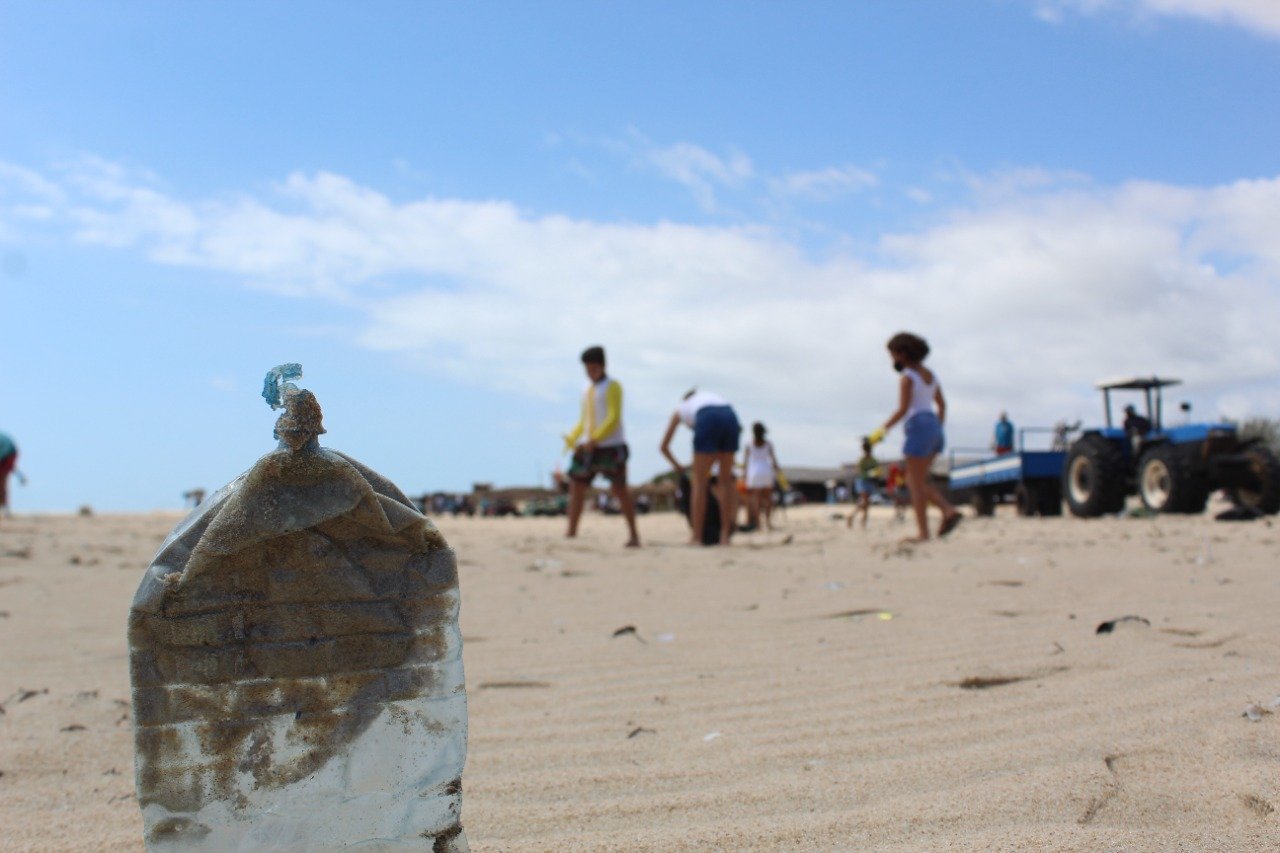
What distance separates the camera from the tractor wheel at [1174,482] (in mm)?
11164

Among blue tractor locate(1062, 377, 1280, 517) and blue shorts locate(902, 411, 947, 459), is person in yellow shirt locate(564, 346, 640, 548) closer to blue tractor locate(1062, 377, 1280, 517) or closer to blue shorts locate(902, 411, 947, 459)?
blue shorts locate(902, 411, 947, 459)

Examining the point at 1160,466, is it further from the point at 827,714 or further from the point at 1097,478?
the point at 827,714

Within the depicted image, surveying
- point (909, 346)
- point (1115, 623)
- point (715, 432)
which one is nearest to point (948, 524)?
point (909, 346)

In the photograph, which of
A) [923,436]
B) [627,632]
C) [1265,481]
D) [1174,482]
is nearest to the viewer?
[627,632]

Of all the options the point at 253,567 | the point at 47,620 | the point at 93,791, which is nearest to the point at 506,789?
the point at 93,791

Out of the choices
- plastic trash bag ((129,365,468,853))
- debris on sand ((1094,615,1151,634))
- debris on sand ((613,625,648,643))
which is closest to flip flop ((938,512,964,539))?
debris on sand ((1094,615,1151,634))

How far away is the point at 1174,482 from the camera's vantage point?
36.7 feet

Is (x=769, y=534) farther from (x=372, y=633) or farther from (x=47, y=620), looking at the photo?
(x=372, y=633)

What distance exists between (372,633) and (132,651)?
304 mm

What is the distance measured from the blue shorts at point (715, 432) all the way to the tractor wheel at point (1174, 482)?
5.52m

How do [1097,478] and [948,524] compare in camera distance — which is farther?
[1097,478]

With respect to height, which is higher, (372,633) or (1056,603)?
(372,633)

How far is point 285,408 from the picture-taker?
1416 millimetres

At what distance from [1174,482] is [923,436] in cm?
484
